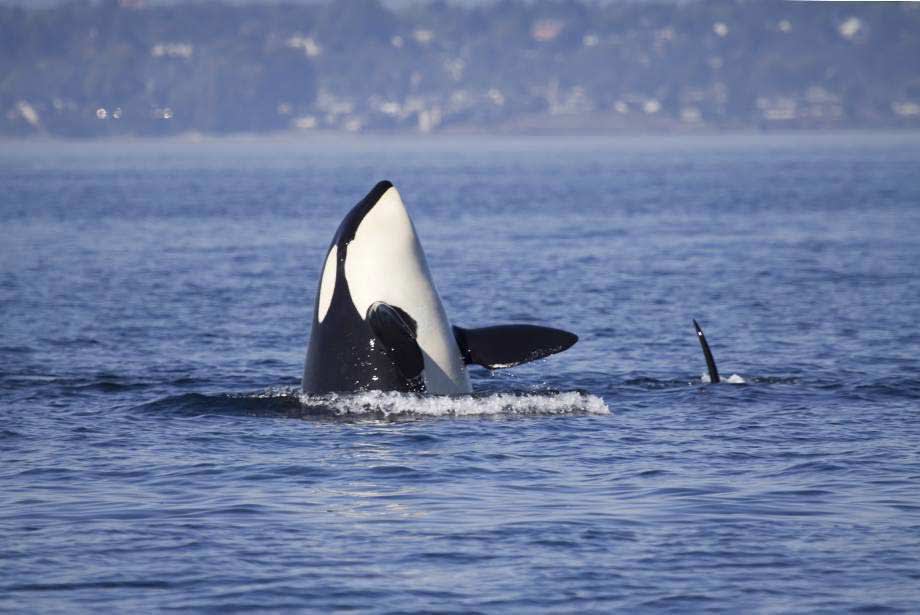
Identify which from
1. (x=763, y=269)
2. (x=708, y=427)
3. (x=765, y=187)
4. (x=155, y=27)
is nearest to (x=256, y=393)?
(x=708, y=427)

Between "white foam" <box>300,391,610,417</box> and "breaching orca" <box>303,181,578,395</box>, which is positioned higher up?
"breaching orca" <box>303,181,578,395</box>

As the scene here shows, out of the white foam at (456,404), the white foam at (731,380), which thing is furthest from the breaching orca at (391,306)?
the white foam at (731,380)

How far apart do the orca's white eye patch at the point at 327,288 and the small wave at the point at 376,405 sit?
0.90m

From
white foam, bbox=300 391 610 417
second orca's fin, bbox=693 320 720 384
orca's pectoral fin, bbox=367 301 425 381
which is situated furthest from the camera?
second orca's fin, bbox=693 320 720 384

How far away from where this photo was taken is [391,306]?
1525cm

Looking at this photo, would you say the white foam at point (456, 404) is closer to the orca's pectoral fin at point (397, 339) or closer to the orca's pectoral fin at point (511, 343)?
the orca's pectoral fin at point (511, 343)

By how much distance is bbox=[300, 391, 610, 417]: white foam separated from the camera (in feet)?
50.8

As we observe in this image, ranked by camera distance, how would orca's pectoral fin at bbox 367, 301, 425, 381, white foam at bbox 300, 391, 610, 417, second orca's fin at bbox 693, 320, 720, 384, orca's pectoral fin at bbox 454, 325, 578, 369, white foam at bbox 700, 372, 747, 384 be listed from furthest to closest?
1. white foam at bbox 700, 372, 747, 384
2. second orca's fin at bbox 693, 320, 720, 384
3. white foam at bbox 300, 391, 610, 417
4. orca's pectoral fin at bbox 454, 325, 578, 369
5. orca's pectoral fin at bbox 367, 301, 425, 381

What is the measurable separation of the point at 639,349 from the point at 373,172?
371 feet

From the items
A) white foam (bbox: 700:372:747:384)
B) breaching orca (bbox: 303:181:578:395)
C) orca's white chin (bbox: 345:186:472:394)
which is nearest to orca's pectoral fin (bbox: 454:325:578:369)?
breaching orca (bbox: 303:181:578:395)

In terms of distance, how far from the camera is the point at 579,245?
46438mm

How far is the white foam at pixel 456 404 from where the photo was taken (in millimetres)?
15484

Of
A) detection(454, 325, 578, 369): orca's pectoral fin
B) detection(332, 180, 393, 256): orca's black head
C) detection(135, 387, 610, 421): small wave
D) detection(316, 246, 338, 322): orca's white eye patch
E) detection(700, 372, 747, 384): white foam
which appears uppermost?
detection(332, 180, 393, 256): orca's black head

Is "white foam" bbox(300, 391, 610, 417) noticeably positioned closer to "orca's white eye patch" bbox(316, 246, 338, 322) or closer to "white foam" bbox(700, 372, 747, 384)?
"orca's white eye patch" bbox(316, 246, 338, 322)
